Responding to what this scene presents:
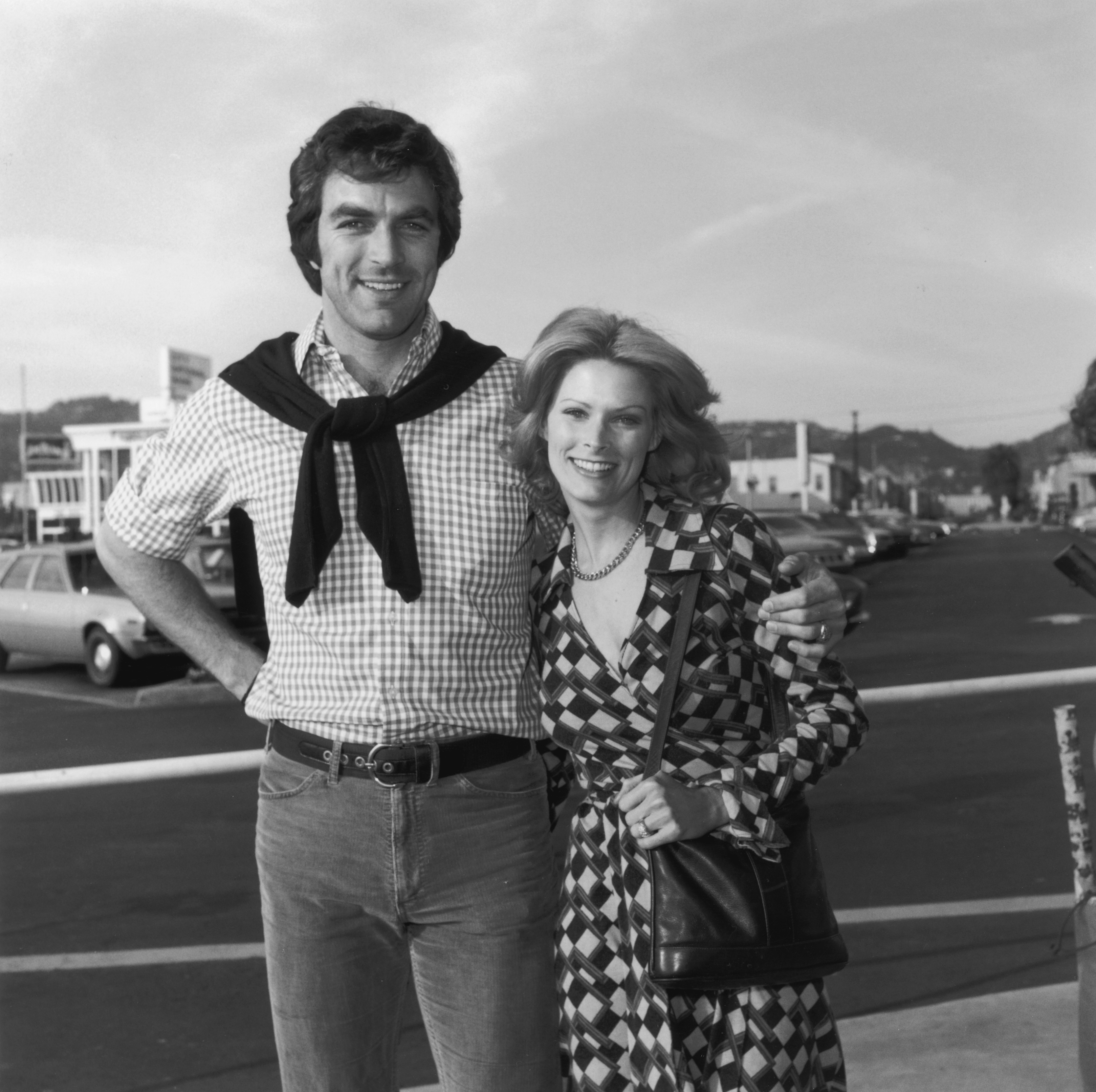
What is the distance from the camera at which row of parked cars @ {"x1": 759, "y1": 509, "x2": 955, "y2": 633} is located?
2595cm

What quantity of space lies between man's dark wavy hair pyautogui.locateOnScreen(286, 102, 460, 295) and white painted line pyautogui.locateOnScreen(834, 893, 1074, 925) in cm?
362

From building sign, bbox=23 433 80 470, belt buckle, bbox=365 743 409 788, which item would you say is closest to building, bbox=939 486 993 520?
building sign, bbox=23 433 80 470

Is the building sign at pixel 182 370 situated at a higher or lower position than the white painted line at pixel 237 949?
higher

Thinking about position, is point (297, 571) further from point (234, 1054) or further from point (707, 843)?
point (234, 1054)

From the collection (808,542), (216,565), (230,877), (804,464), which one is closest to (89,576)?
(216,565)

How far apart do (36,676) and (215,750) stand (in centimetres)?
658

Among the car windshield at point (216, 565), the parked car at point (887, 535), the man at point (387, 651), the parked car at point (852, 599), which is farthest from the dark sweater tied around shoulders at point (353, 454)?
the parked car at point (887, 535)

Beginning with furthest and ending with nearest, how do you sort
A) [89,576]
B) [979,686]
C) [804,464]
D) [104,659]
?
[804,464] → [89,576] → [104,659] → [979,686]

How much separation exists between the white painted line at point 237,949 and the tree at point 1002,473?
10137 centimetres

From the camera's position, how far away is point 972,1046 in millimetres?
3672

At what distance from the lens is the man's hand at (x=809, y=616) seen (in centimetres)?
214

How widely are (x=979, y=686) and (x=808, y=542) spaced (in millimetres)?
23888

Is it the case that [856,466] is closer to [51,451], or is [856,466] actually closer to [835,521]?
[835,521]

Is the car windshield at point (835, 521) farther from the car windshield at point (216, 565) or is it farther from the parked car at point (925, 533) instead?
the car windshield at point (216, 565)
